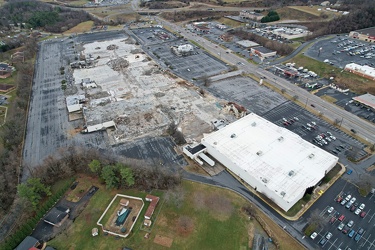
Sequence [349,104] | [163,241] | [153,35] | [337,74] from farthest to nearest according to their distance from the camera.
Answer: [153,35], [337,74], [349,104], [163,241]

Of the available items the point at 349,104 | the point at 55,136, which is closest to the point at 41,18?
the point at 55,136

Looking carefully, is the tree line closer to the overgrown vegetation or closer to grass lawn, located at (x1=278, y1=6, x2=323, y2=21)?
the overgrown vegetation

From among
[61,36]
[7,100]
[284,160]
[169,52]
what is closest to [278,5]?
[169,52]

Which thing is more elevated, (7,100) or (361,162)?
(7,100)

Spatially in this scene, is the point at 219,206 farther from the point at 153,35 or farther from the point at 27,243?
the point at 153,35

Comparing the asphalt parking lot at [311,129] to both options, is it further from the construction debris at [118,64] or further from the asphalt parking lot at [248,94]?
the construction debris at [118,64]

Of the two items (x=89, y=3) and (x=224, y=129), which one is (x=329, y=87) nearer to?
(x=224, y=129)
